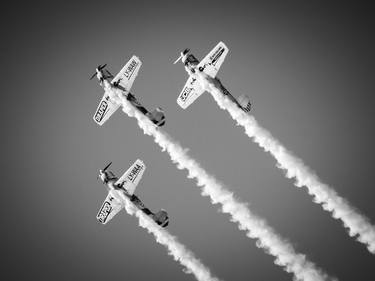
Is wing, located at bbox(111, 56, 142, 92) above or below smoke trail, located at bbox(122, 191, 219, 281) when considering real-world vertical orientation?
above

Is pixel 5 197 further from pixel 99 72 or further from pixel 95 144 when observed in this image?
pixel 99 72

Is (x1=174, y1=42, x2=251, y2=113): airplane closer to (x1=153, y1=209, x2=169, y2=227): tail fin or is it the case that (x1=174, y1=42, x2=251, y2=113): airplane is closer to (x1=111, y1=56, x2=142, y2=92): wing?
(x1=111, y1=56, x2=142, y2=92): wing

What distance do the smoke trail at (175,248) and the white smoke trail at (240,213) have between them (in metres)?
4.74

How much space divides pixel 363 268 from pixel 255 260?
1370cm

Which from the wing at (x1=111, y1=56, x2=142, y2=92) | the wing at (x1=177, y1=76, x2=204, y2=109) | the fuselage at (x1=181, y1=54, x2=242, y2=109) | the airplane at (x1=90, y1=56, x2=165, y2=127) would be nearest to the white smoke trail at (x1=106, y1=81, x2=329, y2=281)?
the airplane at (x1=90, y1=56, x2=165, y2=127)

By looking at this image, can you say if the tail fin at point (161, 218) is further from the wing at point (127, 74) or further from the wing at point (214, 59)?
the wing at point (214, 59)

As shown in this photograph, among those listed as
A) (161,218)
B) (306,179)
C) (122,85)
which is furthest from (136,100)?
(306,179)

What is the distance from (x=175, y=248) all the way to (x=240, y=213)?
6.29 m

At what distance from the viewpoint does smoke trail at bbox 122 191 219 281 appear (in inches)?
2101

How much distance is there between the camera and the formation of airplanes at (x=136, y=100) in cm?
5362

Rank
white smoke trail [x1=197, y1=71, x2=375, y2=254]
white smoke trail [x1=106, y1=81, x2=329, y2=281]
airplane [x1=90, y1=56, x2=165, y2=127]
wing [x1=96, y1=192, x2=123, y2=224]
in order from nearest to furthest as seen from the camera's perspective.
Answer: white smoke trail [x1=197, y1=71, x2=375, y2=254], white smoke trail [x1=106, y1=81, x2=329, y2=281], airplane [x1=90, y1=56, x2=165, y2=127], wing [x1=96, y1=192, x2=123, y2=224]

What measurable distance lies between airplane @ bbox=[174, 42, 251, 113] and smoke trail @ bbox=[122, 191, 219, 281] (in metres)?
9.44

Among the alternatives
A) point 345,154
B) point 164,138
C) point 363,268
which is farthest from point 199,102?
point 164,138

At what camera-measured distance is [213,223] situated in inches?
3910
